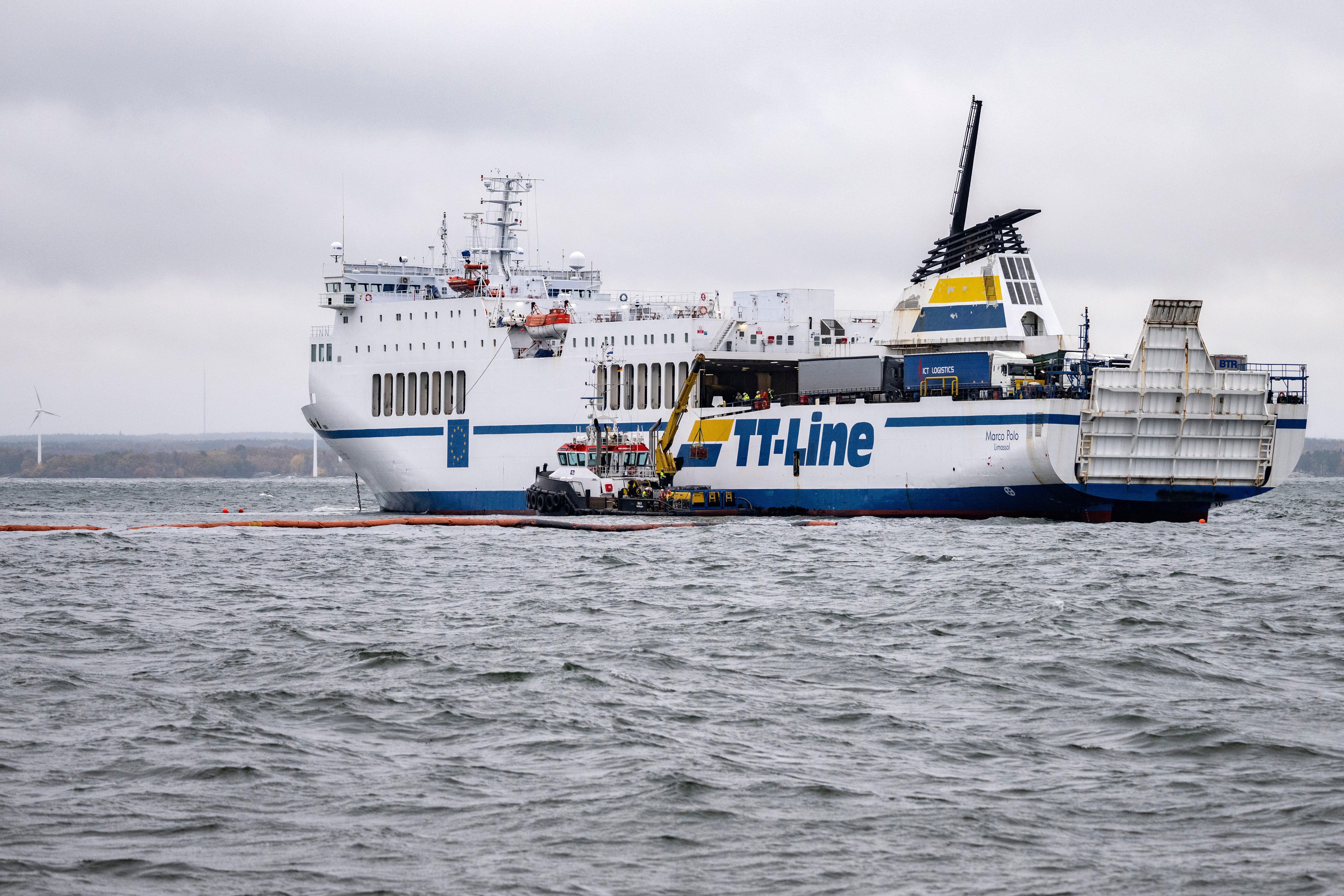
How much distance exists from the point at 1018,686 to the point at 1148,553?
67.5 feet

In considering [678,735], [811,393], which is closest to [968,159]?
[811,393]

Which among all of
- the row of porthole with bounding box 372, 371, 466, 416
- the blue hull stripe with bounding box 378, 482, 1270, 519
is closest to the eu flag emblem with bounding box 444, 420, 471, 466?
the row of porthole with bounding box 372, 371, 466, 416

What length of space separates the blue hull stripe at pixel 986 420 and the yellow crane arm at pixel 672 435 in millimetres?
8724

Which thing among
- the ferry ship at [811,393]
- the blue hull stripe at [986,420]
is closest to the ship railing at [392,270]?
the ferry ship at [811,393]

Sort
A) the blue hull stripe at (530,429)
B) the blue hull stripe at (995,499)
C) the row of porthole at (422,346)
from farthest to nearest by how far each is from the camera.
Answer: the row of porthole at (422,346), the blue hull stripe at (530,429), the blue hull stripe at (995,499)

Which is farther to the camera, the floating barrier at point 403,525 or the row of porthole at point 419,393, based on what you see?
the row of porthole at point 419,393

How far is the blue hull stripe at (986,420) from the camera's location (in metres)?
45.0

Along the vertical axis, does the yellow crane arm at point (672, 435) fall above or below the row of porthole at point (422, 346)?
below

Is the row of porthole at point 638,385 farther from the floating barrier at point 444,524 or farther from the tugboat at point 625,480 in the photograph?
the floating barrier at point 444,524

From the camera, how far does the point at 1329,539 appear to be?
4381 centimetres

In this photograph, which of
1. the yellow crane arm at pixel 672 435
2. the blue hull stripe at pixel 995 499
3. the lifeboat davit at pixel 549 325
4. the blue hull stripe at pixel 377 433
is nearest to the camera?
the blue hull stripe at pixel 995 499

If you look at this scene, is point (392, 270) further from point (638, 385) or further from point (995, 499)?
point (995, 499)

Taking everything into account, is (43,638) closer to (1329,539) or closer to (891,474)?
(891,474)

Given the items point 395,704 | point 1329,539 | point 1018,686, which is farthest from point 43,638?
point 1329,539
